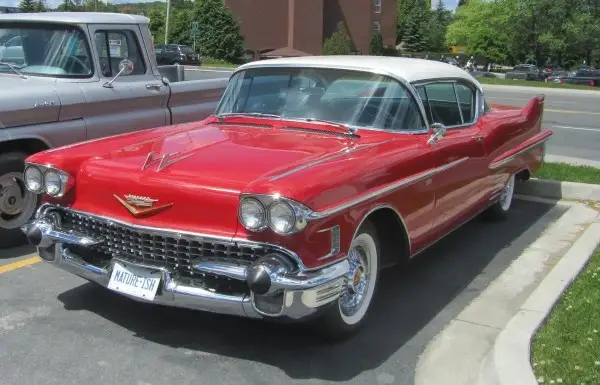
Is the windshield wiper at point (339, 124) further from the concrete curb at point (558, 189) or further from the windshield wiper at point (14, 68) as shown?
the concrete curb at point (558, 189)

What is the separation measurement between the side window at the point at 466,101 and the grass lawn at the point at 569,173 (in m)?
2.66

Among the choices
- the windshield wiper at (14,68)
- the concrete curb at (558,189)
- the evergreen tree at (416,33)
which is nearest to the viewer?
the windshield wiper at (14,68)

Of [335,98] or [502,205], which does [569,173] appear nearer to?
[502,205]

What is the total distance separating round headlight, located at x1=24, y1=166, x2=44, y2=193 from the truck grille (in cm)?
45

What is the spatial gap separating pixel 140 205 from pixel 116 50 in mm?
3419

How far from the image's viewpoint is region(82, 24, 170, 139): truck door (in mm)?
6473

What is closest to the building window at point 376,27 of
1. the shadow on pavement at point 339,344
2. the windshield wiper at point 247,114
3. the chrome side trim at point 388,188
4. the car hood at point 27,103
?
the car hood at point 27,103

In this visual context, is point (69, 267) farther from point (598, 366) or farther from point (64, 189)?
point (598, 366)

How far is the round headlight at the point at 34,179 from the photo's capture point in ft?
14.8

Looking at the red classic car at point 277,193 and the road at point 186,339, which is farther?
the road at point 186,339

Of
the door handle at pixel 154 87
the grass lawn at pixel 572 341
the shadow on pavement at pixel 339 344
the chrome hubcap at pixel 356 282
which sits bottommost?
the shadow on pavement at pixel 339 344

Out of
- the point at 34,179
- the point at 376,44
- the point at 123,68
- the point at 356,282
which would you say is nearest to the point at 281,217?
the point at 356,282

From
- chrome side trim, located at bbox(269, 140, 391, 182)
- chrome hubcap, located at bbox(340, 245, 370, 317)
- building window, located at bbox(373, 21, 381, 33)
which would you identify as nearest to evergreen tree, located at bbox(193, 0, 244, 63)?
building window, located at bbox(373, 21, 381, 33)

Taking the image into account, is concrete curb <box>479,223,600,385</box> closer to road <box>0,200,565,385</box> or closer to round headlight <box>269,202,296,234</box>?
road <box>0,200,565,385</box>
